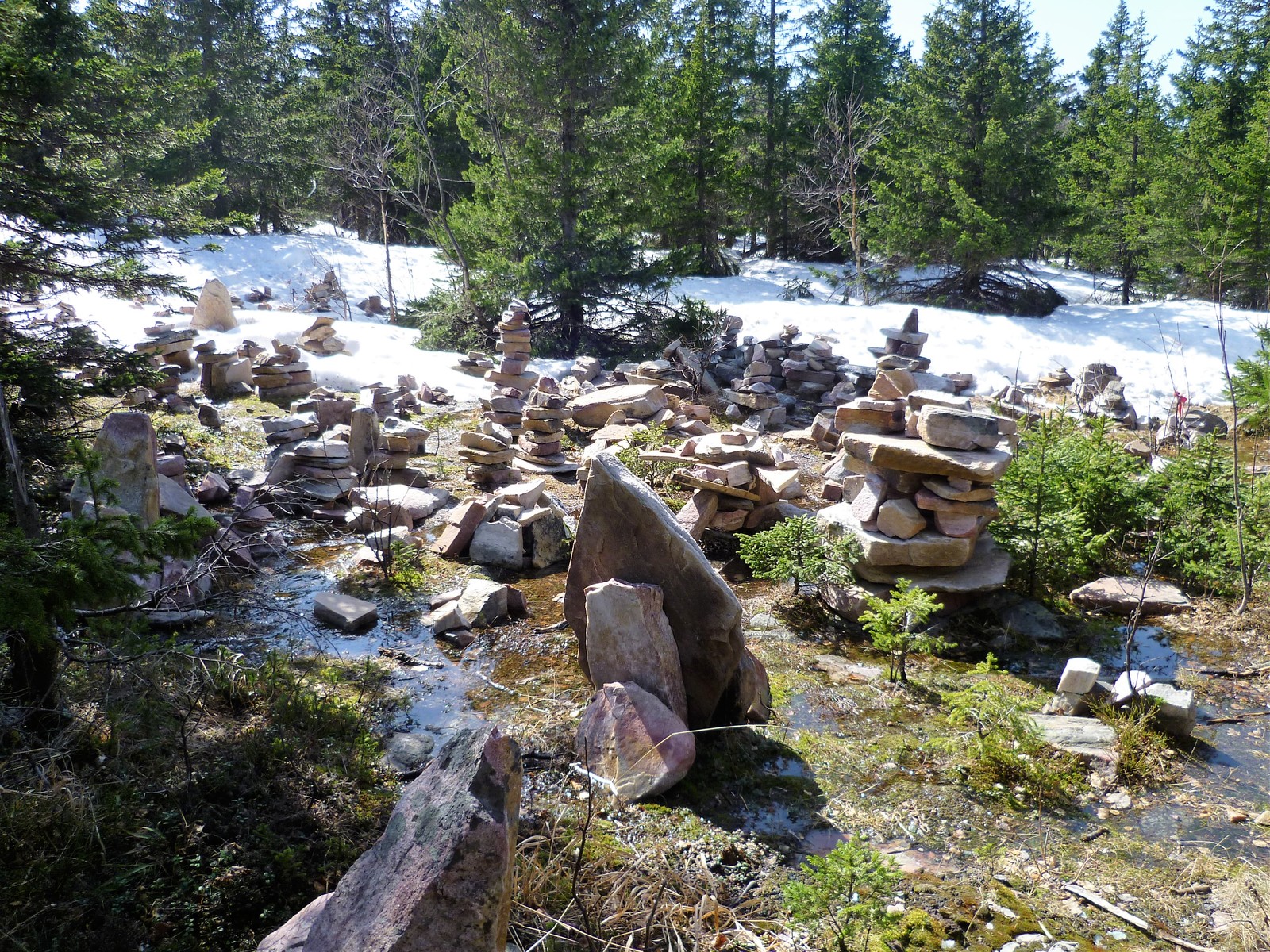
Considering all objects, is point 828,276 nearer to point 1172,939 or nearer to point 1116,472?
point 1116,472

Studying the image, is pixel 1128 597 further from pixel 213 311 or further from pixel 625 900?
pixel 213 311

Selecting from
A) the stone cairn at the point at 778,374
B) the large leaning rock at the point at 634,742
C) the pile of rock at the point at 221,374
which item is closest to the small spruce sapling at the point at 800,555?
the large leaning rock at the point at 634,742

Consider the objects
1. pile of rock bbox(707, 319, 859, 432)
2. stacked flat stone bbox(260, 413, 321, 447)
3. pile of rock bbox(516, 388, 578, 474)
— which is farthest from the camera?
pile of rock bbox(707, 319, 859, 432)

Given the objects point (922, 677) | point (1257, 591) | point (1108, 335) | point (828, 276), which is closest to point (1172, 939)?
point (922, 677)

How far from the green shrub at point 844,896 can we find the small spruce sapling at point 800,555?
326 centimetres

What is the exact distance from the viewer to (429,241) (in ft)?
100

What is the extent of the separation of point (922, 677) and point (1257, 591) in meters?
3.09

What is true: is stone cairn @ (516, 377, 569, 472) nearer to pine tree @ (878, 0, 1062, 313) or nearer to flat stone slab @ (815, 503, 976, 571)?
flat stone slab @ (815, 503, 976, 571)

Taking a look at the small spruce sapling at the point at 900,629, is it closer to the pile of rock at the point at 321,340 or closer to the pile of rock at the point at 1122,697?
the pile of rock at the point at 1122,697

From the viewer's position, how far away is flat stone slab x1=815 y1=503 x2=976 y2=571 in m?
6.25

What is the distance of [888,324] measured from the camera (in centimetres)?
1753

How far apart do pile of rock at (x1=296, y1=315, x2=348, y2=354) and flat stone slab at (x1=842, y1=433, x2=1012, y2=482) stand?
10.8 metres

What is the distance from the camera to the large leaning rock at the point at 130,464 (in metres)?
6.04

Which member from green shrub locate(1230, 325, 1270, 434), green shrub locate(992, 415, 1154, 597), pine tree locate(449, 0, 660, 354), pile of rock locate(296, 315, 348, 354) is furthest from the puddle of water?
pine tree locate(449, 0, 660, 354)
